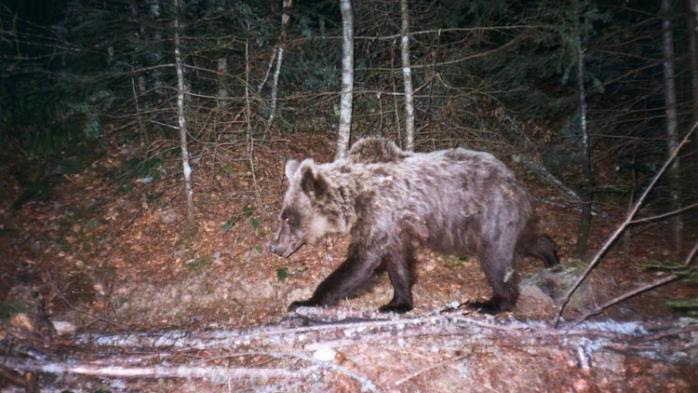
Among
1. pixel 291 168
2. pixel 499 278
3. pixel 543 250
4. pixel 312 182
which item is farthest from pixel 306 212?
pixel 543 250

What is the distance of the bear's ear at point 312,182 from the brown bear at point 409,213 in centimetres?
1

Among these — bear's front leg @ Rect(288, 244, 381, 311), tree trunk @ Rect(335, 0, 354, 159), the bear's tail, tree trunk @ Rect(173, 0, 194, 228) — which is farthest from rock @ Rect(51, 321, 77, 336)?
the bear's tail

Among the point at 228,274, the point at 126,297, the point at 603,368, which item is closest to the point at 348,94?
the point at 228,274

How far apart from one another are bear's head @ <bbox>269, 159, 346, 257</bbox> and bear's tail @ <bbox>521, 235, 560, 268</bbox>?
290cm

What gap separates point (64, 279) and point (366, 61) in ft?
23.8

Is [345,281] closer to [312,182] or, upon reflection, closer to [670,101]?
[312,182]

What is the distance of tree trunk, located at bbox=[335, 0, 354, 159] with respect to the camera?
284 inches

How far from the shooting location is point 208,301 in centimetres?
642

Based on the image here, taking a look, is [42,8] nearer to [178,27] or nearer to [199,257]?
[178,27]

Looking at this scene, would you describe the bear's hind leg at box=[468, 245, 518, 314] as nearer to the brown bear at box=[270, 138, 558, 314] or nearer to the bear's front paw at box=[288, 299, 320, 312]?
the brown bear at box=[270, 138, 558, 314]

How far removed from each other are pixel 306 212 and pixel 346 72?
9.02 ft

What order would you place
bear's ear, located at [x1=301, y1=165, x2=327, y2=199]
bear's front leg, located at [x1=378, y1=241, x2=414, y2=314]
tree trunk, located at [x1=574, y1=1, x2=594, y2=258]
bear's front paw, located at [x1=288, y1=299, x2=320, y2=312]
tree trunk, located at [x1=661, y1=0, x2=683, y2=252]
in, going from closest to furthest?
bear's front paw, located at [x1=288, y1=299, x2=320, y2=312] → bear's front leg, located at [x1=378, y1=241, x2=414, y2=314] → bear's ear, located at [x1=301, y1=165, x2=327, y2=199] → tree trunk, located at [x1=661, y1=0, x2=683, y2=252] → tree trunk, located at [x1=574, y1=1, x2=594, y2=258]

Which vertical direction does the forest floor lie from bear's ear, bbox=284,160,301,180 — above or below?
below

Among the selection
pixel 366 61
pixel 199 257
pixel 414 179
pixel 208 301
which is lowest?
pixel 208 301
